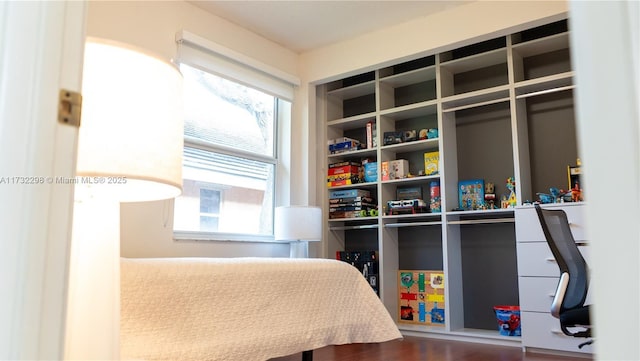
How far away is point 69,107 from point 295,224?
3202 millimetres

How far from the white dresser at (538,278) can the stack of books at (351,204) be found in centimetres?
146

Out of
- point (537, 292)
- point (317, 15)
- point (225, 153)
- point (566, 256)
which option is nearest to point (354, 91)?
point (317, 15)

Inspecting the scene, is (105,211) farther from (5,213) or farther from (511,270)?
(511,270)

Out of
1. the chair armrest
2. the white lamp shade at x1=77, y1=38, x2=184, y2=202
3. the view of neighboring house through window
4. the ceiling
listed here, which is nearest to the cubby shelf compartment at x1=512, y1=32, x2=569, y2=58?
the ceiling

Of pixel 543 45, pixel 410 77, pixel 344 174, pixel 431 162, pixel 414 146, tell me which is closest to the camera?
pixel 543 45

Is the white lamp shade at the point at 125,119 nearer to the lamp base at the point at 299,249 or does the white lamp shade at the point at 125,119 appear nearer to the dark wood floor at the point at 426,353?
the dark wood floor at the point at 426,353

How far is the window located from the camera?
3.77m

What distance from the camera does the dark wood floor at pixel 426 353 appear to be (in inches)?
120

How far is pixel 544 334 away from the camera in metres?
3.20

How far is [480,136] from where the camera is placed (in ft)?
13.7

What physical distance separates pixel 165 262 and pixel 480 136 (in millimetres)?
3033

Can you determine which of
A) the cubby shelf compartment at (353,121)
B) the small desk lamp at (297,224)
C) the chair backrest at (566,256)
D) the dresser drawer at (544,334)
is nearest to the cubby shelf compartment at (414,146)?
the cubby shelf compartment at (353,121)

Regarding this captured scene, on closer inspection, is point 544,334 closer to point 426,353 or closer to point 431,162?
point 426,353

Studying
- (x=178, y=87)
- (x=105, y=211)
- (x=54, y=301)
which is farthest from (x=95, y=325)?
(x=178, y=87)
